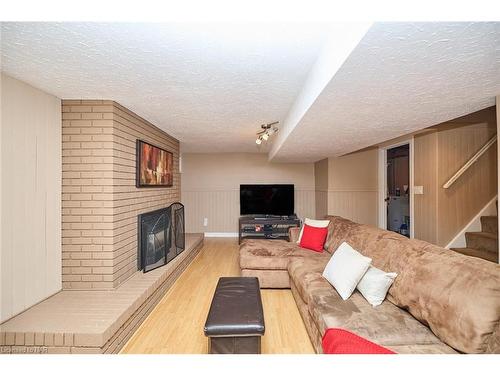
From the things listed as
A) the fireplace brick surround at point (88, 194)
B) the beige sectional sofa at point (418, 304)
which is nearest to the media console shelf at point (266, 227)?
the beige sectional sofa at point (418, 304)

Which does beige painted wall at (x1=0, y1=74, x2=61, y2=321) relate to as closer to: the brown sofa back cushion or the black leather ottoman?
the black leather ottoman

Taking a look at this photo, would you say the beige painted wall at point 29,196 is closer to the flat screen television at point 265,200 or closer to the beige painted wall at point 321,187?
the flat screen television at point 265,200

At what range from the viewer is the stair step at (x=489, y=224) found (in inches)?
120

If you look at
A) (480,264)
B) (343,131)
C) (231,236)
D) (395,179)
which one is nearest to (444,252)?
(480,264)

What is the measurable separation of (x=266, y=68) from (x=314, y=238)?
2511 mm

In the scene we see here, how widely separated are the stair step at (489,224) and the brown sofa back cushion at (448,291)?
78.7 inches

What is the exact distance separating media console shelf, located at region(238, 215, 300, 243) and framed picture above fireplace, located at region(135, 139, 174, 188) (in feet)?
7.64

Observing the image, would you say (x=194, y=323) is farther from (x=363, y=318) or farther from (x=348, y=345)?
(x=348, y=345)

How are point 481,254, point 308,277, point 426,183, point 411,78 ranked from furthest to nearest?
point 426,183
point 481,254
point 308,277
point 411,78

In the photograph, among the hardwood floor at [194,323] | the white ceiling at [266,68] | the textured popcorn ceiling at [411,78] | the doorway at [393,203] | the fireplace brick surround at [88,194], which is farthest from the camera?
the doorway at [393,203]

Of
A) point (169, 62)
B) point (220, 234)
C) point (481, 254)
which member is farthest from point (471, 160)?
point (220, 234)

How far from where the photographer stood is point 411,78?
53.2 inches

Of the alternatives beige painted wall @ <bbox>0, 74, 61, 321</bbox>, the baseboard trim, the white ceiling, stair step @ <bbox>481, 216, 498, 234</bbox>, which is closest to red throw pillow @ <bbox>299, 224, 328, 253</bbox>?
the white ceiling

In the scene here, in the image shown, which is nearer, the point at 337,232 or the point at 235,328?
the point at 235,328
